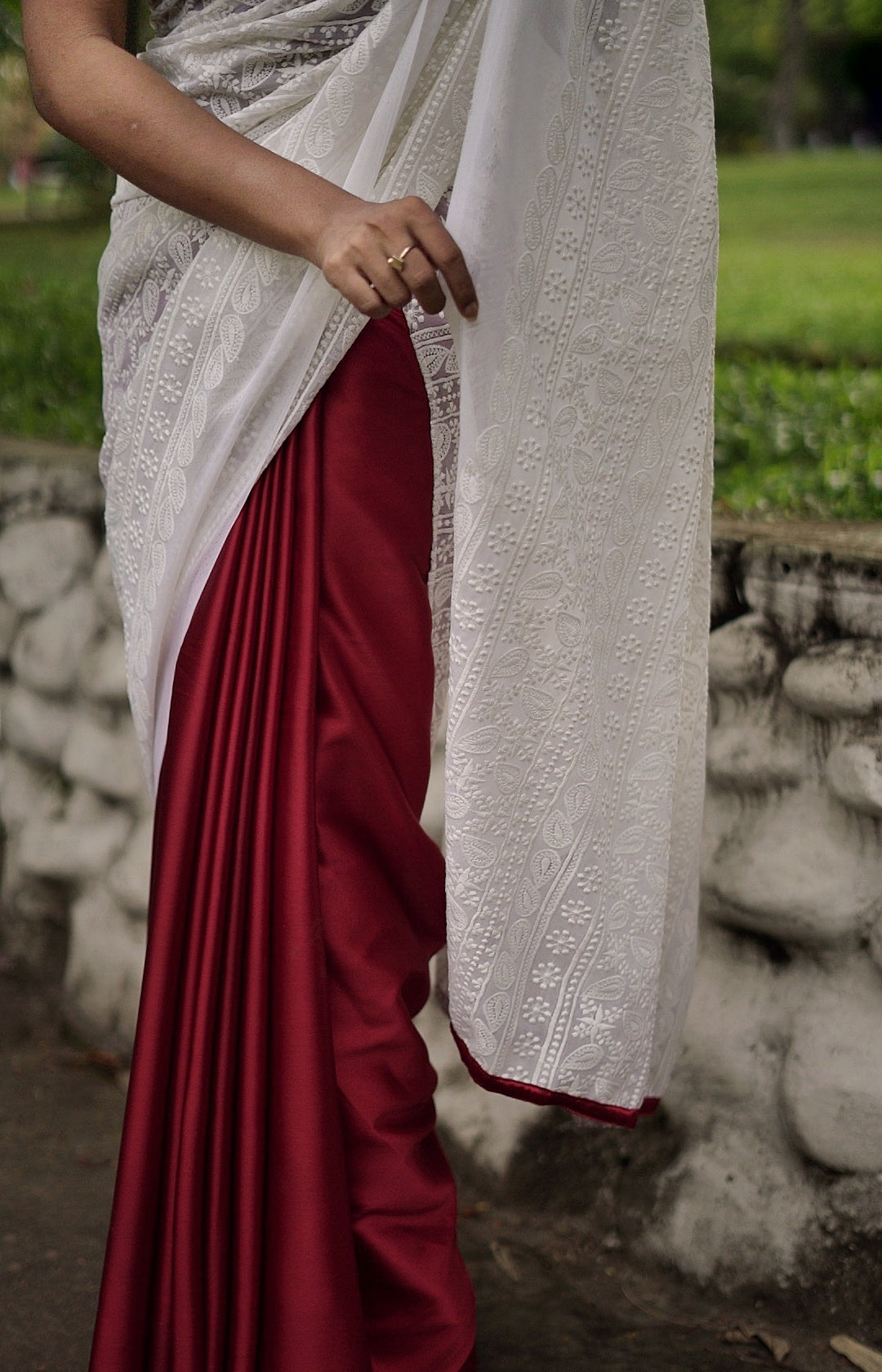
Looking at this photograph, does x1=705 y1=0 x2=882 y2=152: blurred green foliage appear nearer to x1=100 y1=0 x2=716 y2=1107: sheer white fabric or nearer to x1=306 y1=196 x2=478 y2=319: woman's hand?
x1=100 y1=0 x2=716 y2=1107: sheer white fabric

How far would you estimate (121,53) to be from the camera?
1.26m

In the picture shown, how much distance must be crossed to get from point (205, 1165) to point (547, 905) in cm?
40

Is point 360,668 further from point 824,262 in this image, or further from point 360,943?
point 824,262

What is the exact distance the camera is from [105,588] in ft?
7.86

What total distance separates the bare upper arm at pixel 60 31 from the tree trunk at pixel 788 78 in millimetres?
16811

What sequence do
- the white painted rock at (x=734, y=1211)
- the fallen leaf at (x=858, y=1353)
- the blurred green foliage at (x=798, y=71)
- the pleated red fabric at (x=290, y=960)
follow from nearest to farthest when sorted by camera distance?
the pleated red fabric at (x=290, y=960)
the fallen leaf at (x=858, y=1353)
the white painted rock at (x=734, y=1211)
the blurred green foliage at (x=798, y=71)

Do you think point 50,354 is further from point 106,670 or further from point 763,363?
point 763,363

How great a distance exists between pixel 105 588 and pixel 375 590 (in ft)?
3.78

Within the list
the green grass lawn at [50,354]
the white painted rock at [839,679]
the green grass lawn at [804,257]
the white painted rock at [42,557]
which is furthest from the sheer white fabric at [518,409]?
the green grass lawn at [804,257]

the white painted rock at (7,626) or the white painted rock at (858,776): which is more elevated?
the white painted rock at (7,626)

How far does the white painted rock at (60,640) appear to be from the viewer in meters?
2.43

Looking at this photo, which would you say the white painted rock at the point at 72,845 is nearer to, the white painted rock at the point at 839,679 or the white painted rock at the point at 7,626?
the white painted rock at the point at 7,626

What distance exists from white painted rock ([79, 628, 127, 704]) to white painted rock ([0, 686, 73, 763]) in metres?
0.11

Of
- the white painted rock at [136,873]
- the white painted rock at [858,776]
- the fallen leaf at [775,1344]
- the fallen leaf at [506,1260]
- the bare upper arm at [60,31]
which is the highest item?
the bare upper arm at [60,31]
